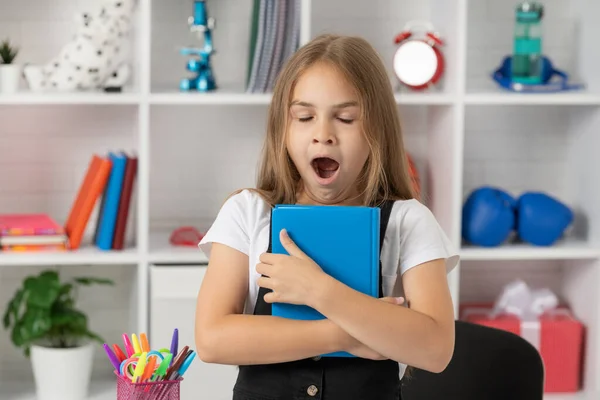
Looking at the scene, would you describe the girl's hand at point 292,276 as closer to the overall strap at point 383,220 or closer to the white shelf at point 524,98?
the overall strap at point 383,220

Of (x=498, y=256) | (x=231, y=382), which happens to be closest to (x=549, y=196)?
(x=498, y=256)

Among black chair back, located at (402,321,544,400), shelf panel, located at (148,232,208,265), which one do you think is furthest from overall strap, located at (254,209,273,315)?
shelf panel, located at (148,232,208,265)

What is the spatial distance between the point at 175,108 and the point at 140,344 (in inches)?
63.5

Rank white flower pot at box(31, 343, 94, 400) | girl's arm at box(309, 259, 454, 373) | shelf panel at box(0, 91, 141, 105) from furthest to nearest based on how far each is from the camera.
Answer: white flower pot at box(31, 343, 94, 400)
shelf panel at box(0, 91, 141, 105)
girl's arm at box(309, 259, 454, 373)

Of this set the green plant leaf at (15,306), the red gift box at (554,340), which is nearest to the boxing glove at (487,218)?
the red gift box at (554,340)

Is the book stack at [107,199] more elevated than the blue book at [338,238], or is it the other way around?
the blue book at [338,238]

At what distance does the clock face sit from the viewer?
270 centimetres

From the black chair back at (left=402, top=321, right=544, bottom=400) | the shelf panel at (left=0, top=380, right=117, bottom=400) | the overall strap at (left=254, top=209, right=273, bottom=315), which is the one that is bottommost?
the shelf panel at (left=0, top=380, right=117, bottom=400)

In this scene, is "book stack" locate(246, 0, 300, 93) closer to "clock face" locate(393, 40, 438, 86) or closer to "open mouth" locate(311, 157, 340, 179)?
"clock face" locate(393, 40, 438, 86)

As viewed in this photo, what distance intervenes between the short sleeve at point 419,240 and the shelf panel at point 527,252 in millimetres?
1419

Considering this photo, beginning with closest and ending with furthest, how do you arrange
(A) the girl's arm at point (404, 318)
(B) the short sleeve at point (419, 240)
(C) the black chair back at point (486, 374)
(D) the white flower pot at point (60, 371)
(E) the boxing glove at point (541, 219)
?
1. (A) the girl's arm at point (404, 318)
2. (B) the short sleeve at point (419, 240)
3. (C) the black chair back at point (486, 374)
4. (D) the white flower pot at point (60, 371)
5. (E) the boxing glove at point (541, 219)

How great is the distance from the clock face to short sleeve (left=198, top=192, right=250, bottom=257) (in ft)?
4.80

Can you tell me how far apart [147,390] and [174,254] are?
1415 mm

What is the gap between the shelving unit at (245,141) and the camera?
2.84 metres
